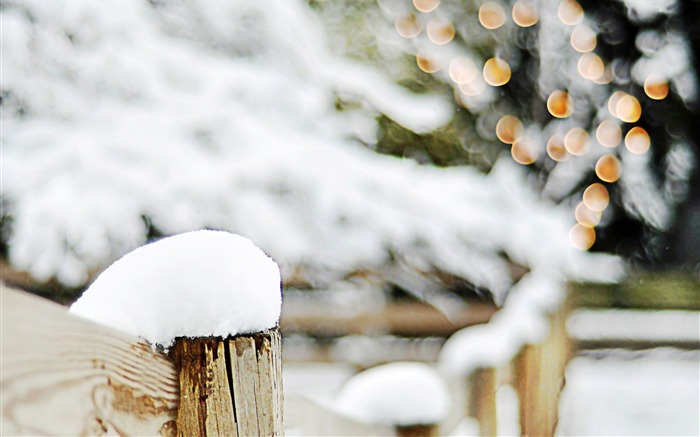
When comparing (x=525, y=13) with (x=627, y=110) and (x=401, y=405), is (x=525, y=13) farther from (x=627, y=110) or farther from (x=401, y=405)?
(x=401, y=405)

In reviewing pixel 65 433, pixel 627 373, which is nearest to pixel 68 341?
pixel 65 433

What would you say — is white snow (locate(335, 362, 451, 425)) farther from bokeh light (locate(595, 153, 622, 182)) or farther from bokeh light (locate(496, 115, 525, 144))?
bokeh light (locate(595, 153, 622, 182))

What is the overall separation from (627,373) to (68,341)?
7.82 meters

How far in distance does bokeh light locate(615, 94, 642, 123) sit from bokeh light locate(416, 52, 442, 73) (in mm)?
4339

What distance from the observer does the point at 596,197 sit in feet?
29.1

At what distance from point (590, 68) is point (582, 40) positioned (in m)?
0.36

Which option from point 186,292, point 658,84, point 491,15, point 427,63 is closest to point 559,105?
point 658,84

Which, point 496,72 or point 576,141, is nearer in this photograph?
point 496,72

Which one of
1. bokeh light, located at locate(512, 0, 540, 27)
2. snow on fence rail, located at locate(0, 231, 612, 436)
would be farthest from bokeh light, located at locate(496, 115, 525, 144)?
snow on fence rail, located at locate(0, 231, 612, 436)

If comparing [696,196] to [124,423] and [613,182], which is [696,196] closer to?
[613,182]

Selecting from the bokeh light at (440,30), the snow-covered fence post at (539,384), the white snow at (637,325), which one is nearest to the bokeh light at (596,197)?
the white snow at (637,325)

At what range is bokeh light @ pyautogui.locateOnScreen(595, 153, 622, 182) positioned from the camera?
8.74m

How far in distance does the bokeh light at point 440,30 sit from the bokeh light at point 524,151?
5.36ft

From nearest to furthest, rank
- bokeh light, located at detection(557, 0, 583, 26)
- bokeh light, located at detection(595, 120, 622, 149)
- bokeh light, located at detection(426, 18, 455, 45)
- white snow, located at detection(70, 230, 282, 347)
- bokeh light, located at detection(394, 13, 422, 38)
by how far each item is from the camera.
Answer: white snow, located at detection(70, 230, 282, 347), bokeh light, located at detection(394, 13, 422, 38), bokeh light, located at detection(426, 18, 455, 45), bokeh light, located at detection(557, 0, 583, 26), bokeh light, located at detection(595, 120, 622, 149)
